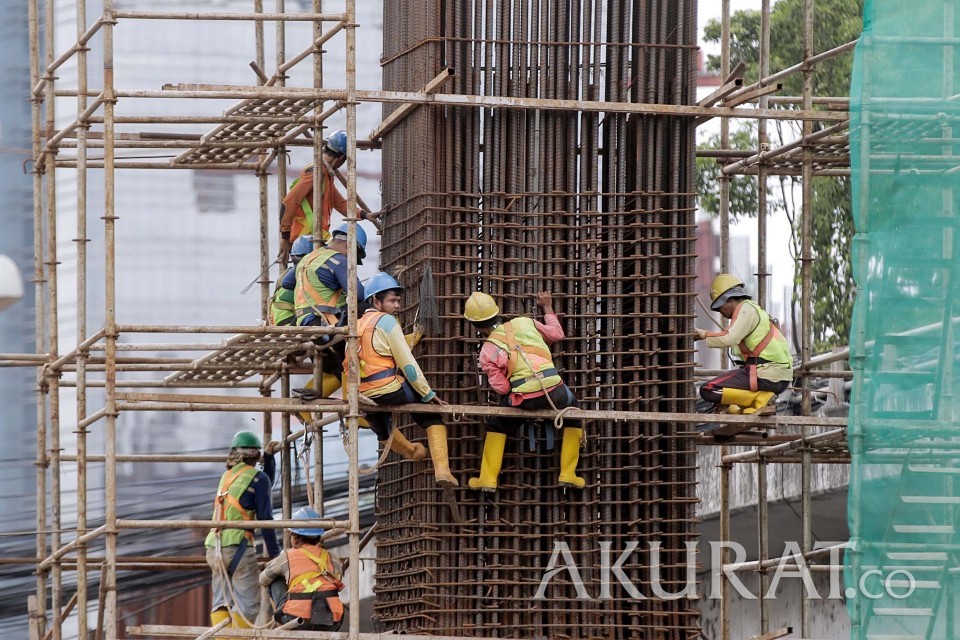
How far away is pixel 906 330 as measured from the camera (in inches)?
688

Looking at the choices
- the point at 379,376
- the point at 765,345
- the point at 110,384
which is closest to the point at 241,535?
the point at 379,376

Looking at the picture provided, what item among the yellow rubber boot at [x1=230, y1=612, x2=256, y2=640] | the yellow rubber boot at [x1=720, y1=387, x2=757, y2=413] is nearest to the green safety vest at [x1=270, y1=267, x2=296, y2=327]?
the yellow rubber boot at [x1=230, y1=612, x2=256, y2=640]

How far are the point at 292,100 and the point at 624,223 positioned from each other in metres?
3.59

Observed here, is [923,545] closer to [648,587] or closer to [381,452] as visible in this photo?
[648,587]

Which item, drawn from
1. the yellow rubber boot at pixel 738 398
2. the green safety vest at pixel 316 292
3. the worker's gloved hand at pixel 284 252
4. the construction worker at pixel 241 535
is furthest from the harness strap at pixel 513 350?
the worker's gloved hand at pixel 284 252

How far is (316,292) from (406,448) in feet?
5.65

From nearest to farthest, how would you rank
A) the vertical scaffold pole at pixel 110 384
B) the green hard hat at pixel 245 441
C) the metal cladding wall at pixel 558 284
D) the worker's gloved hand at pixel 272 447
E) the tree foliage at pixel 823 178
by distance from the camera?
the vertical scaffold pole at pixel 110 384 → the metal cladding wall at pixel 558 284 → the green hard hat at pixel 245 441 → the worker's gloved hand at pixel 272 447 → the tree foliage at pixel 823 178

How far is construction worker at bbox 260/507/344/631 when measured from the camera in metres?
18.8

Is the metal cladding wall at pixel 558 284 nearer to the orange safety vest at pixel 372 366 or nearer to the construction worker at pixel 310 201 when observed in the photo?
the construction worker at pixel 310 201

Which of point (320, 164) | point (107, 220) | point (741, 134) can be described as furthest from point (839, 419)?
point (741, 134)

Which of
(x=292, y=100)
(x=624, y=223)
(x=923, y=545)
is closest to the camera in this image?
(x=923, y=545)

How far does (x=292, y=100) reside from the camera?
1878 centimetres

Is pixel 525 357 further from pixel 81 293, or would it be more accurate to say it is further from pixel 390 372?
pixel 81 293

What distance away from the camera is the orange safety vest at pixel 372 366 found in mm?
18453
